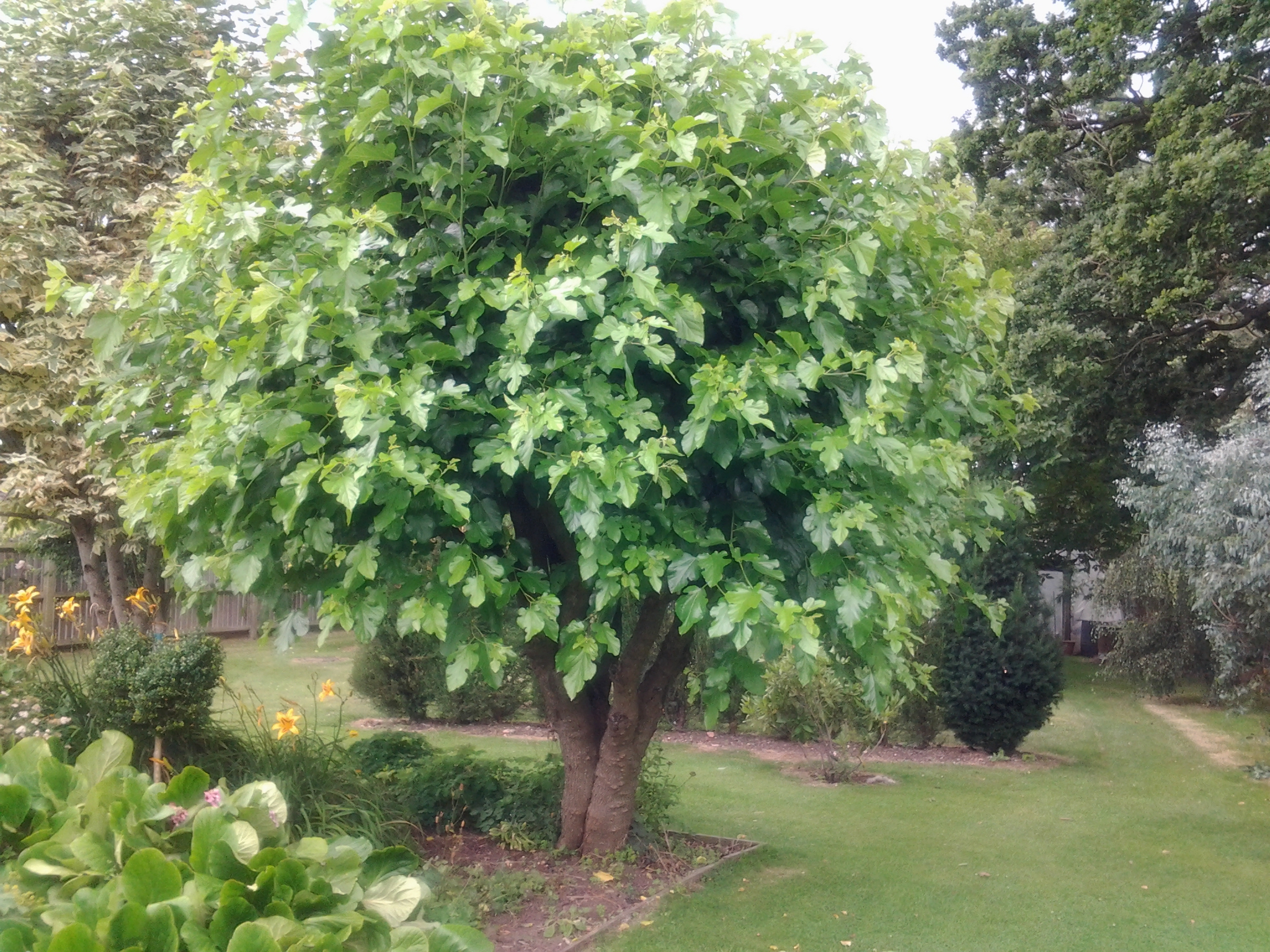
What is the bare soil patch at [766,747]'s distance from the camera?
34.9 ft

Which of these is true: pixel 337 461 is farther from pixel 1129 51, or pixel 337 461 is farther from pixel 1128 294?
pixel 1129 51

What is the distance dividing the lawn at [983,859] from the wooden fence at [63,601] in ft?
13.9

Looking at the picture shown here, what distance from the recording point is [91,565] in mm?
8945

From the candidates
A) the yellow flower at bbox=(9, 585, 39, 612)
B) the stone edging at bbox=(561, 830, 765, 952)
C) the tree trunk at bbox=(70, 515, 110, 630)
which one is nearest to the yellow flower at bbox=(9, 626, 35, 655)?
the yellow flower at bbox=(9, 585, 39, 612)

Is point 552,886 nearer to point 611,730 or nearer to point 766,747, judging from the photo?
point 611,730

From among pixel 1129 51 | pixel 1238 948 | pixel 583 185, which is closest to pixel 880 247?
pixel 583 185

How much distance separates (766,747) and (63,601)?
7.80 metres

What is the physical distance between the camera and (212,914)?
2.56m

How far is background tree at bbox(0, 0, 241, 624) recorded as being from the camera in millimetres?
7574

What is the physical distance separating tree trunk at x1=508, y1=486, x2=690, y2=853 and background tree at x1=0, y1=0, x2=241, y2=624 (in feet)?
A: 13.2

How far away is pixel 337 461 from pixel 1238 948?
5.24 meters

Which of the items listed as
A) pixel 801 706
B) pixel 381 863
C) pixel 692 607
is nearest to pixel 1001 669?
pixel 801 706

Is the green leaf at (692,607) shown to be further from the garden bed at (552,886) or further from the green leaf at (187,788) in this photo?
the garden bed at (552,886)

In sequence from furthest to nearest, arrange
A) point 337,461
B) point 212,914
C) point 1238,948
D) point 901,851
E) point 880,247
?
1. point 901,851
2. point 1238,948
3. point 880,247
4. point 337,461
5. point 212,914
